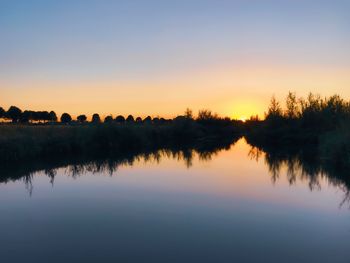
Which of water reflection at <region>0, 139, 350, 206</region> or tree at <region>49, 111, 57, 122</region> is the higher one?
tree at <region>49, 111, 57, 122</region>

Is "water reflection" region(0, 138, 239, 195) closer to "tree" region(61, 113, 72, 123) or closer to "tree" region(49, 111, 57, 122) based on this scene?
"tree" region(61, 113, 72, 123)

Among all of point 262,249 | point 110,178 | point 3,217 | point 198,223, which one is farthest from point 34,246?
point 110,178

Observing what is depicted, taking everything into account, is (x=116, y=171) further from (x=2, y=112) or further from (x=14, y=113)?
(x=2, y=112)

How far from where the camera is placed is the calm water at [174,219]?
6359 mm

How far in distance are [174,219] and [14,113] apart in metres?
50.6

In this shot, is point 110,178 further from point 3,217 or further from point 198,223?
point 198,223

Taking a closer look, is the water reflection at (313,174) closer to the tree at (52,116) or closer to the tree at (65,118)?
the tree at (65,118)

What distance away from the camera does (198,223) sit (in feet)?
26.9

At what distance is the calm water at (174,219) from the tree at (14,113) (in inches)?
1661

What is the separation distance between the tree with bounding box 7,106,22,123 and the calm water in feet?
138

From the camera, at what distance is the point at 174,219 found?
28.0ft

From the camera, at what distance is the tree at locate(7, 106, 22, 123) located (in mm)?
52875

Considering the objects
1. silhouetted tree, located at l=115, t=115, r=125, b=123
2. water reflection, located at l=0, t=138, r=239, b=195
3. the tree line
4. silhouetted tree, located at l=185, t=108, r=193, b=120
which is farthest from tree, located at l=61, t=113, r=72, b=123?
water reflection, located at l=0, t=138, r=239, b=195

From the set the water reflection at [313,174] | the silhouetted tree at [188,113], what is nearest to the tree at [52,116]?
the silhouetted tree at [188,113]
